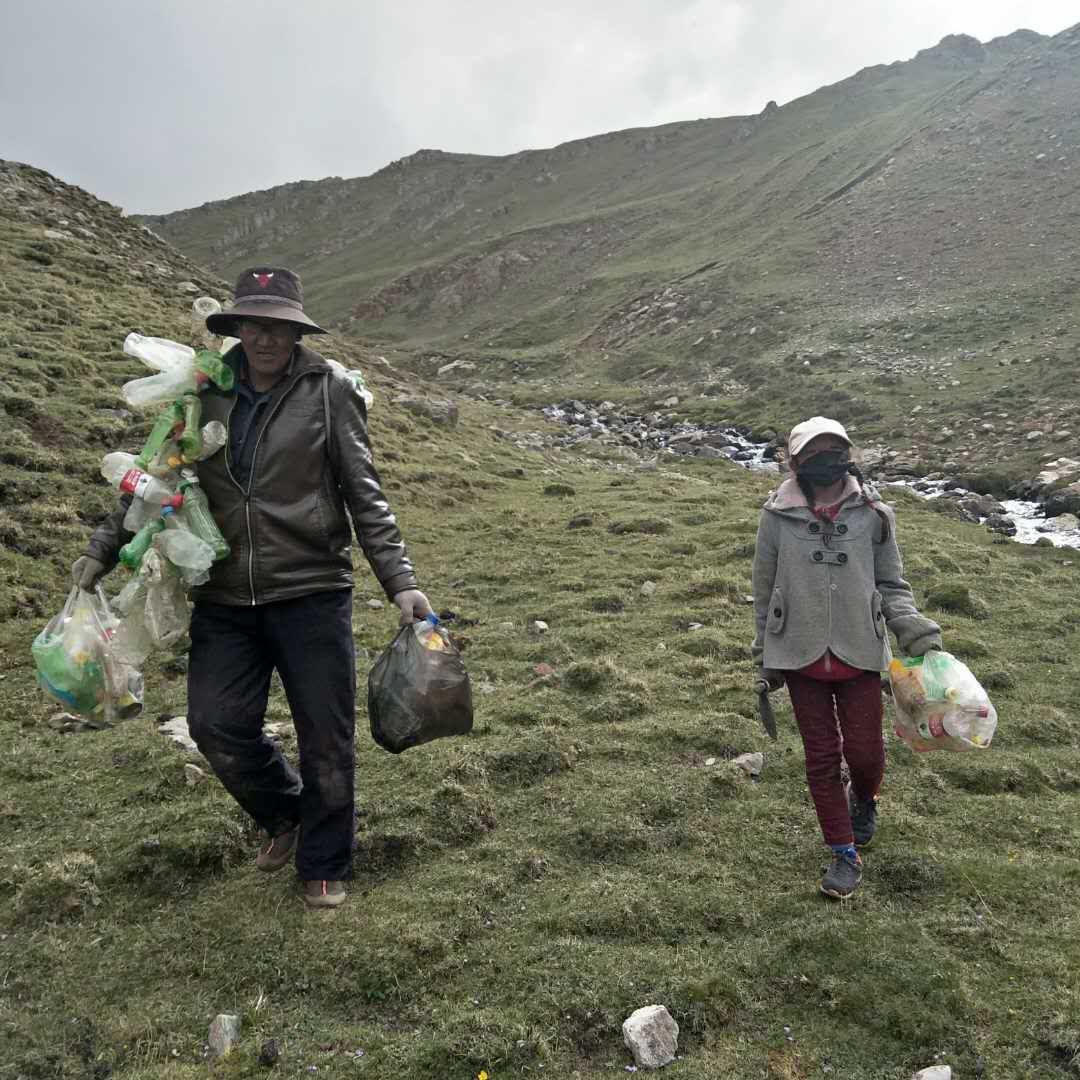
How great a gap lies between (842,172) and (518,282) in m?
31.6

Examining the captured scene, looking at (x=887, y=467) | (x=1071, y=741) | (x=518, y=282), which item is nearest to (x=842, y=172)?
(x=518, y=282)

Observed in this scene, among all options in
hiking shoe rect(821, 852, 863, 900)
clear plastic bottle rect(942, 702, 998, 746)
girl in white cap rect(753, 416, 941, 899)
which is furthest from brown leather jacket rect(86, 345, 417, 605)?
clear plastic bottle rect(942, 702, 998, 746)

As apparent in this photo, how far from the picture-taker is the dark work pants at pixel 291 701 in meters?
4.24

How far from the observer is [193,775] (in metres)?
5.81

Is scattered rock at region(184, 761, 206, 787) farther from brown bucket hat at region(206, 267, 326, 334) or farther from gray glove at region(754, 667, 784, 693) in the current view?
gray glove at region(754, 667, 784, 693)

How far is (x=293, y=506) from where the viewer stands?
13.9ft

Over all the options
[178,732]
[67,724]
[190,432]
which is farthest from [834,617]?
[67,724]

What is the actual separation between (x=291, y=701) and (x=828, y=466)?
10.9 feet

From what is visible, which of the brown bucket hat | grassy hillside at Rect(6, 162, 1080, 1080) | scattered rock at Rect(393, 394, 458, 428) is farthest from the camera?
scattered rock at Rect(393, 394, 458, 428)

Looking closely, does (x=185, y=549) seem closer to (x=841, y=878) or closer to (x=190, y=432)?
(x=190, y=432)

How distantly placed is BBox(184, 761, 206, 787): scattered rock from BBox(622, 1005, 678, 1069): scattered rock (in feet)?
11.5

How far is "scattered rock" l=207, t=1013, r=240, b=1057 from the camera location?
359 cm

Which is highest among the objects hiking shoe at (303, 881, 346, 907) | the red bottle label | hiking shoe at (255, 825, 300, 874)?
the red bottle label

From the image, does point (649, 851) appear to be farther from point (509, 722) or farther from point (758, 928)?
point (509, 722)
